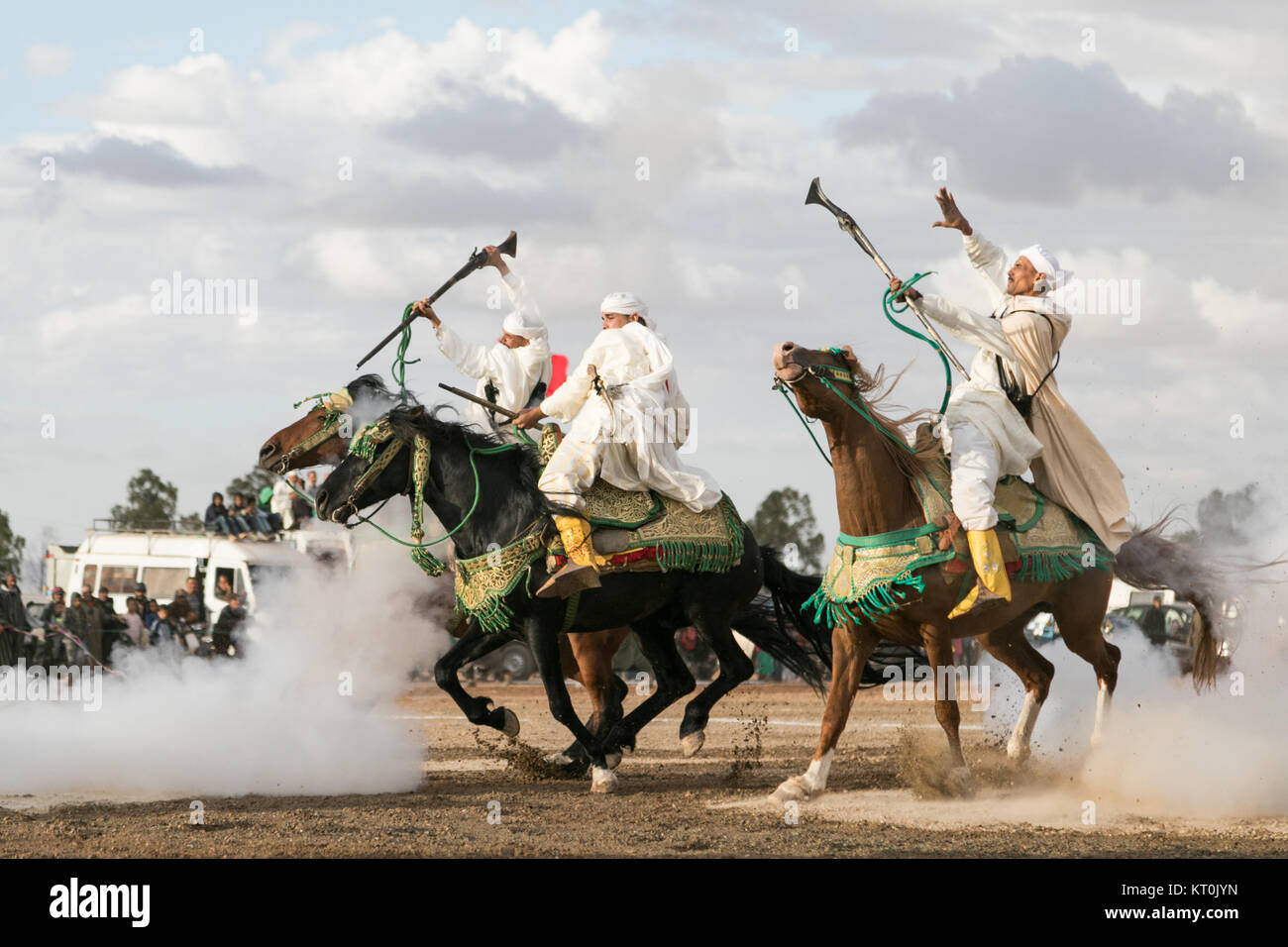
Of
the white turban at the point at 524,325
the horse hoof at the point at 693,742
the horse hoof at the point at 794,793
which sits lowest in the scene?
the horse hoof at the point at 794,793

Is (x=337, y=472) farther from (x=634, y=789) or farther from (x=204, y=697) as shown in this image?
(x=634, y=789)

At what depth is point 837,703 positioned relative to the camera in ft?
30.0

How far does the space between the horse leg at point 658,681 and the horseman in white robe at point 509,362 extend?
5.99ft

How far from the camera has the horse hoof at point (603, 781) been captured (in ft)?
34.3

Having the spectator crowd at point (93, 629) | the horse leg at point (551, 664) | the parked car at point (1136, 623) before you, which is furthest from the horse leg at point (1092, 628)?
the spectator crowd at point (93, 629)

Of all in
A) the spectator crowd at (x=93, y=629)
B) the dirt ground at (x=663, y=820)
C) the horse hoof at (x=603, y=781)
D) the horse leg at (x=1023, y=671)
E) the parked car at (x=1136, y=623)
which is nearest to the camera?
the dirt ground at (x=663, y=820)

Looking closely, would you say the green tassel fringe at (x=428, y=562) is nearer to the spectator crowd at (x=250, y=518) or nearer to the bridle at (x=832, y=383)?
the bridle at (x=832, y=383)

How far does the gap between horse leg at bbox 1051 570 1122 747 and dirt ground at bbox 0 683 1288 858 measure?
54cm

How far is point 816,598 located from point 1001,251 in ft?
8.18

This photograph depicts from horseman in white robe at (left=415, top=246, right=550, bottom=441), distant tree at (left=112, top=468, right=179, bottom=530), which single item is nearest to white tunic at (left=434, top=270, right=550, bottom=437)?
horseman in white robe at (left=415, top=246, right=550, bottom=441)

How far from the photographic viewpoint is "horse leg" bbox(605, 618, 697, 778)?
35.4 ft

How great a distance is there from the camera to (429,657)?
11.7 m

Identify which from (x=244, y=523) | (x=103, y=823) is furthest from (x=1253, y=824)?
(x=244, y=523)

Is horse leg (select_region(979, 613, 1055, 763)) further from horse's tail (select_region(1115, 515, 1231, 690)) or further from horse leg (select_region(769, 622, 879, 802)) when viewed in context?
horse leg (select_region(769, 622, 879, 802))
